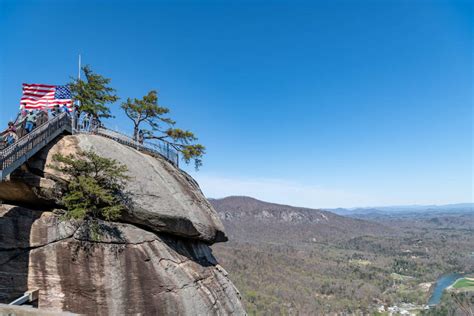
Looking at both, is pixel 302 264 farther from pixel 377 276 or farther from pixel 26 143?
pixel 26 143

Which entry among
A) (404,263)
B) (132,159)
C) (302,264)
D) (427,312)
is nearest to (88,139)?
(132,159)

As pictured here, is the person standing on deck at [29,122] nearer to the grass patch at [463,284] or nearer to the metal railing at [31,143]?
the metal railing at [31,143]

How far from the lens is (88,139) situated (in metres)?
15.2

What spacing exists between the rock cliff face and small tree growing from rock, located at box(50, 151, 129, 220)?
0.59 meters

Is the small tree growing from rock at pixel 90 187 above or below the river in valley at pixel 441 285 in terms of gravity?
above

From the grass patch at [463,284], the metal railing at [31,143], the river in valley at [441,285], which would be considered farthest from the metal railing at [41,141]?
the grass patch at [463,284]

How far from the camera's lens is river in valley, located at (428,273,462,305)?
120 m

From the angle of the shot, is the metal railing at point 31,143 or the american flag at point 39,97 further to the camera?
the american flag at point 39,97

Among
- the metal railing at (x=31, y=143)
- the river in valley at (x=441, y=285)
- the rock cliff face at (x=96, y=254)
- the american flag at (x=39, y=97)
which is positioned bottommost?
the river in valley at (x=441, y=285)

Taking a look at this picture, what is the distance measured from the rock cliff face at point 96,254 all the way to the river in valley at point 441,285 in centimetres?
14073

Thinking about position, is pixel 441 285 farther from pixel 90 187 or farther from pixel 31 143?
pixel 31 143

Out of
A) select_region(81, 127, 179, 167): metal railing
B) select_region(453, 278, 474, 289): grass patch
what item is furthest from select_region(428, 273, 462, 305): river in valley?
select_region(81, 127, 179, 167): metal railing

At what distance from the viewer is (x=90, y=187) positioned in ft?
41.8

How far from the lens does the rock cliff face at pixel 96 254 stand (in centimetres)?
1249
